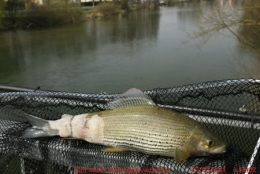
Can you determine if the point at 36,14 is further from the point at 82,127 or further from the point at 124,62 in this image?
the point at 82,127

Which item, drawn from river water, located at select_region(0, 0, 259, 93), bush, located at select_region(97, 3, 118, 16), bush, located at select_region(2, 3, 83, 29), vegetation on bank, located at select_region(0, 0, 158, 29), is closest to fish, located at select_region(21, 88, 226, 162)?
river water, located at select_region(0, 0, 259, 93)

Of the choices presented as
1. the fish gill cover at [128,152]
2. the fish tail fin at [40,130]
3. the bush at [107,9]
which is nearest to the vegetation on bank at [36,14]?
the bush at [107,9]

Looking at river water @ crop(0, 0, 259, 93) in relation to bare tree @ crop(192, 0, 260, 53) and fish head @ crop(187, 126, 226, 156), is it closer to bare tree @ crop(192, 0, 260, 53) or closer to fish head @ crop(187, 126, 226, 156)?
bare tree @ crop(192, 0, 260, 53)

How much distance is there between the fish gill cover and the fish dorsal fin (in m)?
0.26

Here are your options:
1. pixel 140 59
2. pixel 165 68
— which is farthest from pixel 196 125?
pixel 140 59

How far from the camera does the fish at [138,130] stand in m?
1.63

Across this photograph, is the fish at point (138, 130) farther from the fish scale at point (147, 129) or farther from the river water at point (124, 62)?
the river water at point (124, 62)

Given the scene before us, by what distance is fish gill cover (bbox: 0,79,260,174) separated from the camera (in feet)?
5.50

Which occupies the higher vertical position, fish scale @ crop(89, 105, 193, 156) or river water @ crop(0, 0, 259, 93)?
fish scale @ crop(89, 105, 193, 156)

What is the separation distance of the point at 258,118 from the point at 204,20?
8.32 m

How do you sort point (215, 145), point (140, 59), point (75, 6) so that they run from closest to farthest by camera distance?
point (215, 145), point (140, 59), point (75, 6)

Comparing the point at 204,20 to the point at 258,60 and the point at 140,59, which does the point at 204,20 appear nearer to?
the point at 258,60

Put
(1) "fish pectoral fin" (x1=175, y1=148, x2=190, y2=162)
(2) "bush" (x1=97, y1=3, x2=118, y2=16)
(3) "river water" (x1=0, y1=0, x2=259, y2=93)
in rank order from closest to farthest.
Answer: (1) "fish pectoral fin" (x1=175, y1=148, x2=190, y2=162) → (3) "river water" (x1=0, y1=0, x2=259, y2=93) → (2) "bush" (x1=97, y1=3, x2=118, y2=16)

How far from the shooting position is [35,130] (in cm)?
191
